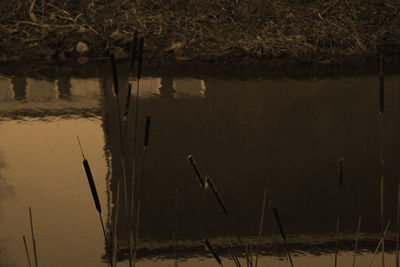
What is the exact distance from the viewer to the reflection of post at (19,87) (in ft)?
12.5

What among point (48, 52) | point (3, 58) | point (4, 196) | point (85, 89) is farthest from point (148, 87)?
point (4, 196)

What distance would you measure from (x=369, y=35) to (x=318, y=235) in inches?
87.0

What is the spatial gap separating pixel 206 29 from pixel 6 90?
3.84ft

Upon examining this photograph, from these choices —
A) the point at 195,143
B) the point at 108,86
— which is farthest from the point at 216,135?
the point at 108,86

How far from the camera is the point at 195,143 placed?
127 inches

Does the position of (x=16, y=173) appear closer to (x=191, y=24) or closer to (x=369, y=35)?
(x=191, y=24)

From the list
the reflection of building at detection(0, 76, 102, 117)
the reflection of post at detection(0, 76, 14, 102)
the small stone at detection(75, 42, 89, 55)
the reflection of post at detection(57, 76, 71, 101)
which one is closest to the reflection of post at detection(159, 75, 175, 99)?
the reflection of building at detection(0, 76, 102, 117)

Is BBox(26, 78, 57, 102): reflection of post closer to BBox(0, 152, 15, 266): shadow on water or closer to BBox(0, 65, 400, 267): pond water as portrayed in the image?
BBox(0, 65, 400, 267): pond water

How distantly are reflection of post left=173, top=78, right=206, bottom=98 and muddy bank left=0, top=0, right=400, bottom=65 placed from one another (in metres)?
0.35

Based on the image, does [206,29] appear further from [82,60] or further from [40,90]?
[40,90]

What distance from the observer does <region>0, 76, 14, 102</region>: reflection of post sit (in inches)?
147

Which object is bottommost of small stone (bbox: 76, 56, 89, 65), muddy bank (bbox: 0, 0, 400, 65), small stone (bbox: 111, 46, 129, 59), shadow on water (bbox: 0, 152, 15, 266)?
shadow on water (bbox: 0, 152, 15, 266)

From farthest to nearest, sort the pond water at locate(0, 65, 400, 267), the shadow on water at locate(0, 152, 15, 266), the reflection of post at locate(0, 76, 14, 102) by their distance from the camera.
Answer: the reflection of post at locate(0, 76, 14, 102), the pond water at locate(0, 65, 400, 267), the shadow on water at locate(0, 152, 15, 266)

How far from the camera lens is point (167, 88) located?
3.87 m
